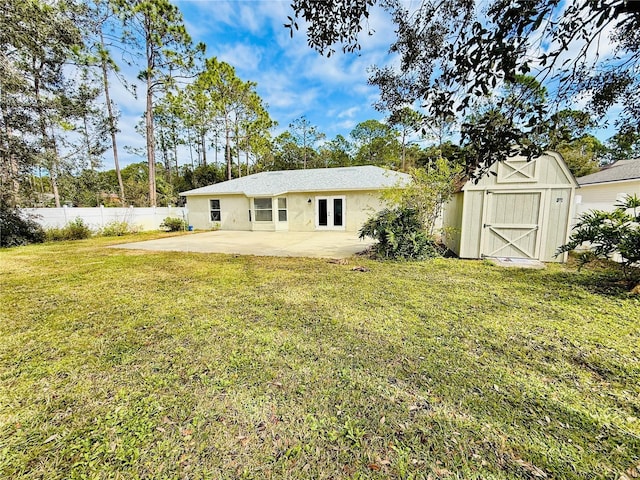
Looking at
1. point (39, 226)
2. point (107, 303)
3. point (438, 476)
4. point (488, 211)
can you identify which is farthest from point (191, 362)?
point (39, 226)

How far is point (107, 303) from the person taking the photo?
13.1ft

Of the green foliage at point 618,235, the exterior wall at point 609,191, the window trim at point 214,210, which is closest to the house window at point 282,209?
the window trim at point 214,210

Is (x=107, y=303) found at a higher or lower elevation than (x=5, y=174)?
lower

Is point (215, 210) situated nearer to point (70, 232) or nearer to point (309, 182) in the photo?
point (309, 182)

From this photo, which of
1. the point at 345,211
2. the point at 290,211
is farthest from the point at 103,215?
the point at 345,211

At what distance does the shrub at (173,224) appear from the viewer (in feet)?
49.3

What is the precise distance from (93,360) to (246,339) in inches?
55.4

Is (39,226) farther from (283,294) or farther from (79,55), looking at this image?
(283,294)

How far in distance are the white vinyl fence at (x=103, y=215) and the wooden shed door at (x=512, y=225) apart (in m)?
15.6

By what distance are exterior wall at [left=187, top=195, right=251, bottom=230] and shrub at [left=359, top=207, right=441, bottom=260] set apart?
9.54 metres

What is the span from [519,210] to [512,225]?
387 mm

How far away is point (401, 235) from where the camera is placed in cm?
692

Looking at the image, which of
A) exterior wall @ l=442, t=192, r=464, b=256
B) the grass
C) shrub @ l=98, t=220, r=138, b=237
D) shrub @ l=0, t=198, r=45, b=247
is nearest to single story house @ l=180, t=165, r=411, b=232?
shrub @ l=98, t=220, r=138, b=237

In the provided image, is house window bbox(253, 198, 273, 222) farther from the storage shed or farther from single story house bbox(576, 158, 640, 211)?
single story house bbox(576, 158, 640, 211)
